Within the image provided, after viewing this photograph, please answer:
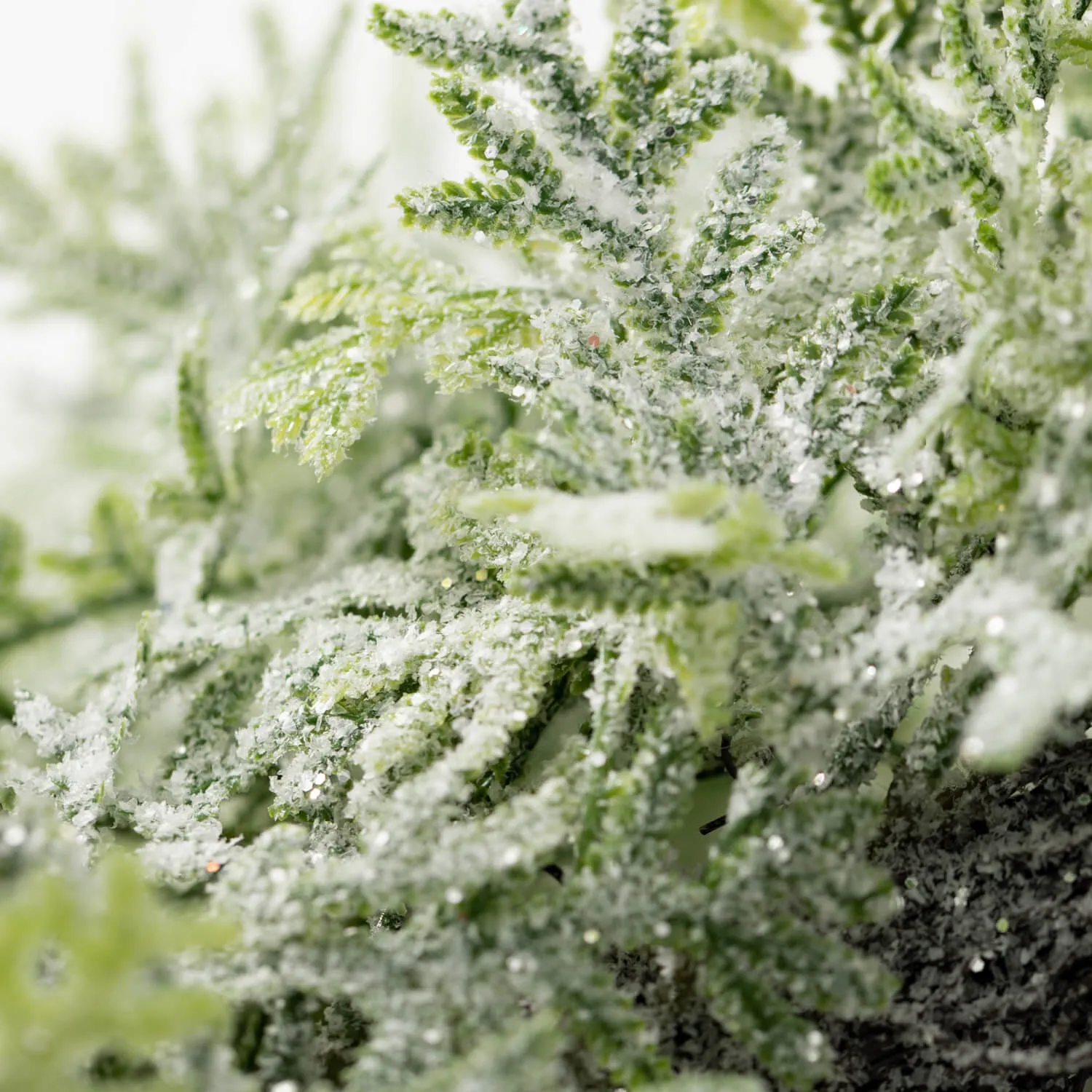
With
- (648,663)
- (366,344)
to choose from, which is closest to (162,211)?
(366,344)

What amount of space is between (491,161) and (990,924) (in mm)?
401

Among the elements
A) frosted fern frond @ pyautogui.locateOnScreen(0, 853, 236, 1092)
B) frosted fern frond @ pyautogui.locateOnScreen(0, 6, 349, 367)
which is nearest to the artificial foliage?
frosted fern frond @ pyautogui.locateOnScreen(0, 853, 236, 1092)

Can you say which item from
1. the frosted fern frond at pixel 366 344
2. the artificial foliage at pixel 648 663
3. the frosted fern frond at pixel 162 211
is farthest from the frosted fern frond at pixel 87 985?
the frosted fern frond at pixel 162 211

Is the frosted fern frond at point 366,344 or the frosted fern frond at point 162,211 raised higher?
the frosted fern frond at point 162,211

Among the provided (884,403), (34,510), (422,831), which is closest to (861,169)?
(884,403)

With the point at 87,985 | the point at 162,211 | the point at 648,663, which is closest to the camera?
the point at 87,985

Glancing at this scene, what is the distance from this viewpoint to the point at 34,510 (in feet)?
3.19

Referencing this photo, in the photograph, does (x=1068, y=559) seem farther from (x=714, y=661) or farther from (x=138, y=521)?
(x=138, y=521)

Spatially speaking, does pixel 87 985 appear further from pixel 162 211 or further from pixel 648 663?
pixel 162 211

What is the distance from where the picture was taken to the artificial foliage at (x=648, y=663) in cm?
37

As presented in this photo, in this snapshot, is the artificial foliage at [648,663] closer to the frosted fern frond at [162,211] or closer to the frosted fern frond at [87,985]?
the frosted fern frond at [87,985]

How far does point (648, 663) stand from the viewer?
434 mm

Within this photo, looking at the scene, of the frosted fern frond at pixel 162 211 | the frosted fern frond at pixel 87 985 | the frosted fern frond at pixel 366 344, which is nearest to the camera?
the frosted fern frond at pixel 87 985

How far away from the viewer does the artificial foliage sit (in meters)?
0.37
